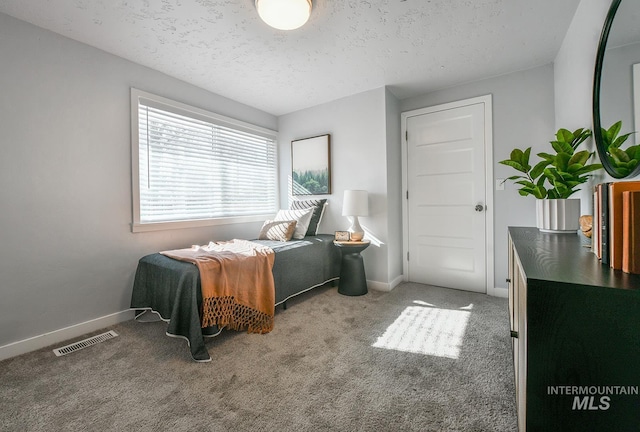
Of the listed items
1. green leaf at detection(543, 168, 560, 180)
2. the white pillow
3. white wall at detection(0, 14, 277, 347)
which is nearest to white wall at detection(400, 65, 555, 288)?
green leaf at detection(543, 168, 560, 180)

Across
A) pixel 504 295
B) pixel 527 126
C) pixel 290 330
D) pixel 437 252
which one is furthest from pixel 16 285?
pixel 527 126

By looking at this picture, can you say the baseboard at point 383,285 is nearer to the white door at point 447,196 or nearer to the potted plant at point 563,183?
the white door at point 447,196

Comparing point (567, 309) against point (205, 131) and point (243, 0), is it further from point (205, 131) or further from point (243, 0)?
point (205, 131)

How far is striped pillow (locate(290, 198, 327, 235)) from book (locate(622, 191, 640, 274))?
2.87 metres

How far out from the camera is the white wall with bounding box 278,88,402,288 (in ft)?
10.6

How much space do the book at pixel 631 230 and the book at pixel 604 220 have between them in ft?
0.23

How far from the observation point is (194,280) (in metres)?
1.87

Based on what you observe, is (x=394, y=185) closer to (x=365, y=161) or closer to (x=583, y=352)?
(x=365, y=161)

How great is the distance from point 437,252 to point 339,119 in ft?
6.83

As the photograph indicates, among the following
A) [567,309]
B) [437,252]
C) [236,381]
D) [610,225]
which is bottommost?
[236,381]

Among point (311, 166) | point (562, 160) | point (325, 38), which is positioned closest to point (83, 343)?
point (311, 166)

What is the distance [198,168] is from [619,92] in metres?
3.31

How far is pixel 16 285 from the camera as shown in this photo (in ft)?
6.36

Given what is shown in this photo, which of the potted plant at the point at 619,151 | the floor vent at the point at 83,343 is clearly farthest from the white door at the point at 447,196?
the floor vent at the point at 83,343
